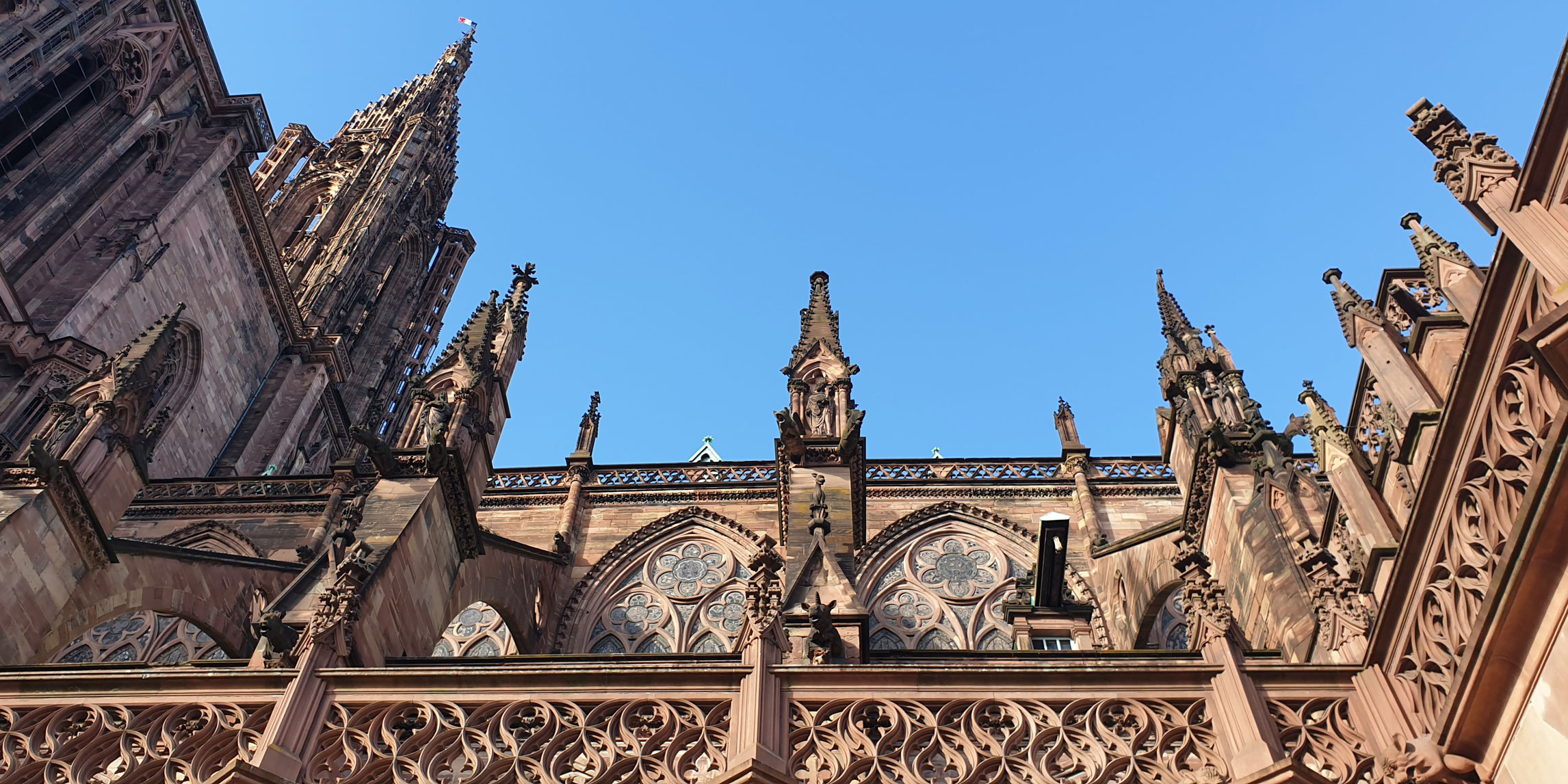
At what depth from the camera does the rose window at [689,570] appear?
51.4 ft

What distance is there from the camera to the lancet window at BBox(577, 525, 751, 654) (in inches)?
581

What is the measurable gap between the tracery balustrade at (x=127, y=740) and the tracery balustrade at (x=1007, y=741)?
319cm

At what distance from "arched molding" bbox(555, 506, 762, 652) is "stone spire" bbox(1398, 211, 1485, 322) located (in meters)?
9.14

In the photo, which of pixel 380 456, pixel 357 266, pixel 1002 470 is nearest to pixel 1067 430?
pixel 1002 470

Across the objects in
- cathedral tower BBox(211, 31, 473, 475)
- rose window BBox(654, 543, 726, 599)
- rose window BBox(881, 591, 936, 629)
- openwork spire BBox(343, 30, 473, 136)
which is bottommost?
rose window BBox(881, 591, 936, 629)

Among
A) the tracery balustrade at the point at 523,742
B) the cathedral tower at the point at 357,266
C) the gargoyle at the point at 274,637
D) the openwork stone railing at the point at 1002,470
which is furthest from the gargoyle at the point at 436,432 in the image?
the cathedral tower at the point at 357,266

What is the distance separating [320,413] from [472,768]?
2377 centimetres

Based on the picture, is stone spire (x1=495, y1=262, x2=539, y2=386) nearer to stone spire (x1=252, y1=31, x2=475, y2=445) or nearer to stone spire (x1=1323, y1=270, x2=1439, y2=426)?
stone spire (x1=1323, y1=270, x2=1439, y2=426)

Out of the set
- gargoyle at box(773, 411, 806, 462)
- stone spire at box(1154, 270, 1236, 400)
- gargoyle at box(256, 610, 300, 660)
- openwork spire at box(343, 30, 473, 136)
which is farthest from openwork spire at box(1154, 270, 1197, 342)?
openwork spire at box(343, 30, 473, 136)

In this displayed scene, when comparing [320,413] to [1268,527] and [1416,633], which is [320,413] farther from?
[1416,633]

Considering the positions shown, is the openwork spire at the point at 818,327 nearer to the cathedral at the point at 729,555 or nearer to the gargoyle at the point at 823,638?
the cathedral at the point at 729,555

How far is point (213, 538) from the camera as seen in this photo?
17219 millimetres

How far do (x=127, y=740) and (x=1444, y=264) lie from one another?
30.4ft

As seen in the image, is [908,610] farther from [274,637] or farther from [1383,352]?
[274,637]
